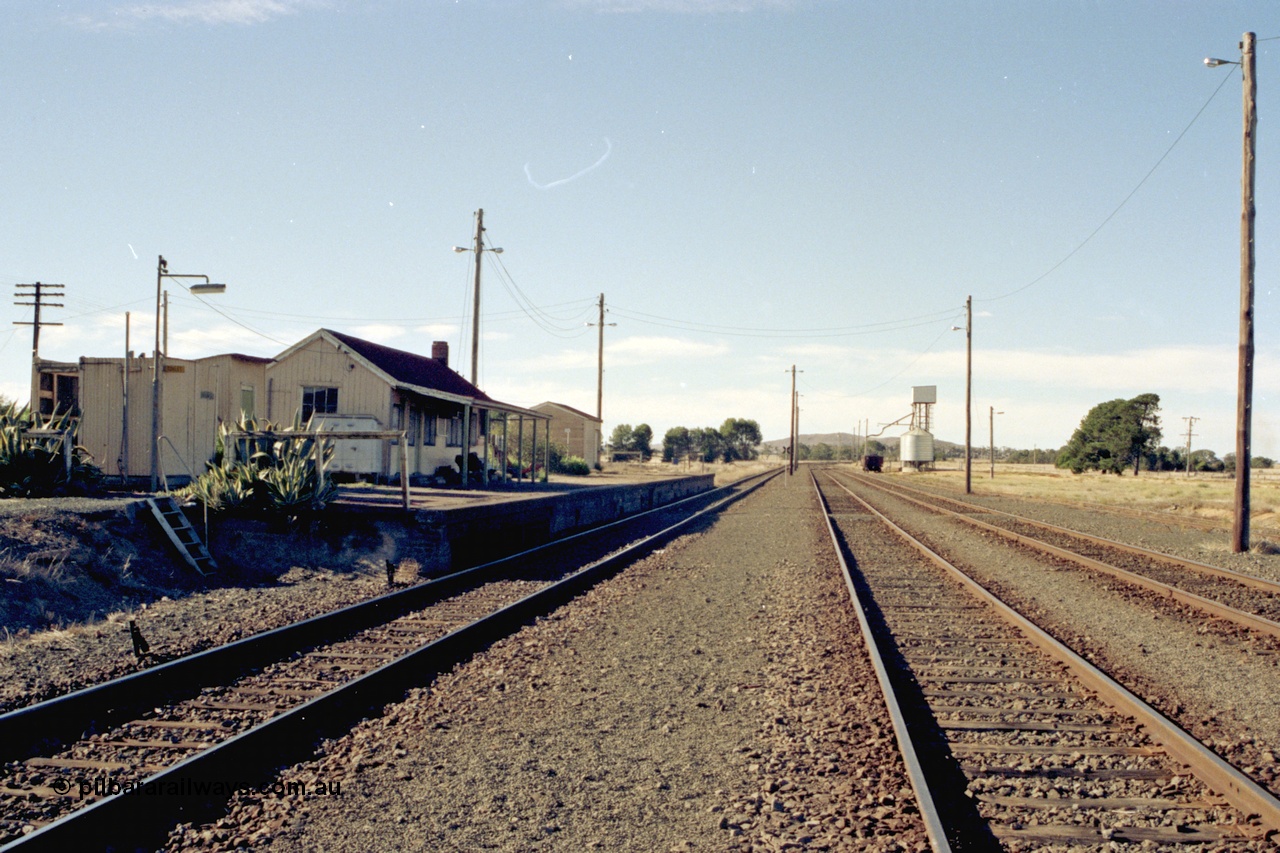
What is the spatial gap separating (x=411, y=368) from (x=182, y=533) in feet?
51.2

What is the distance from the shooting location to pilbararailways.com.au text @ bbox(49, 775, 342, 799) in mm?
4004

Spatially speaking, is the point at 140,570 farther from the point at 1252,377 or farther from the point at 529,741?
the point at 1252,377

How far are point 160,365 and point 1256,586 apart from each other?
727 inches

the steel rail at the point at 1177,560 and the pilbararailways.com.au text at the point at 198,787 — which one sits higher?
the steel rail at the point at 1177,560

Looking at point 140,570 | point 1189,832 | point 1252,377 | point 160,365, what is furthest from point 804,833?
point 160,365

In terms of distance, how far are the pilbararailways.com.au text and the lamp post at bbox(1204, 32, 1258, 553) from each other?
16.3 metres

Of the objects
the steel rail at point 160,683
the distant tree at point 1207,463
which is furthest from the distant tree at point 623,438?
the steel rail at point 160,683

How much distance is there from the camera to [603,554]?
46.4 ft

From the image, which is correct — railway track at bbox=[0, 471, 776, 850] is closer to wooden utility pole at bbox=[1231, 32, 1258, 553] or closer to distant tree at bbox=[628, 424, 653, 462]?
wooden utility pole at bbox=[1231, 32, 1258, 553]

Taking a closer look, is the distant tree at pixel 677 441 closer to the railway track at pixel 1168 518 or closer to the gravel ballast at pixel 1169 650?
the railway track at pixel 1168 518

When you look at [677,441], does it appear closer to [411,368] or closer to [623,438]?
[623,438]

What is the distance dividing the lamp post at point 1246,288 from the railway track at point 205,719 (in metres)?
13.3

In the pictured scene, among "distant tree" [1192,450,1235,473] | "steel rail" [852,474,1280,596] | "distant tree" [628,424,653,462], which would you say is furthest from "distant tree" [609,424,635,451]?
"steel rail" [852,474,1280,596]

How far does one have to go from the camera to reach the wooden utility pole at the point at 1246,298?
50.5 feet
